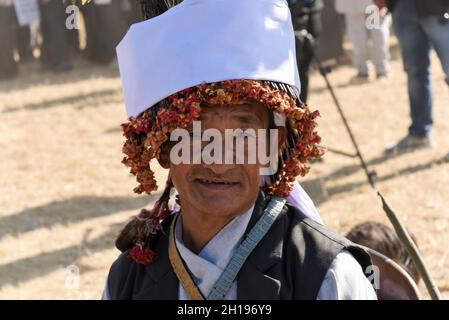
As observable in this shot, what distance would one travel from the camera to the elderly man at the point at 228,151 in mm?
2510

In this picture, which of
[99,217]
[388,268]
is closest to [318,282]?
[388,268]

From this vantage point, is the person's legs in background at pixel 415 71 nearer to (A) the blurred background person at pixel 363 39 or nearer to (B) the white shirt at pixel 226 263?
(A) the blurred background person at pixel 363 39

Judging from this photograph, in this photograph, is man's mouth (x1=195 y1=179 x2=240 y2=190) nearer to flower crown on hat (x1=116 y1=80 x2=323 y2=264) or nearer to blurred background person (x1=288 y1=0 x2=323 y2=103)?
flower crown on hat (x1=116 y1=80 x2=323 y2=264)

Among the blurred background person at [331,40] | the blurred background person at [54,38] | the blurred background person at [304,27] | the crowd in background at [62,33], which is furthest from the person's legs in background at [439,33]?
the blurred background person at [54,38]

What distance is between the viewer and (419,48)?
742cm

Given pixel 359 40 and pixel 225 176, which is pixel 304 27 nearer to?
pixel 359 40

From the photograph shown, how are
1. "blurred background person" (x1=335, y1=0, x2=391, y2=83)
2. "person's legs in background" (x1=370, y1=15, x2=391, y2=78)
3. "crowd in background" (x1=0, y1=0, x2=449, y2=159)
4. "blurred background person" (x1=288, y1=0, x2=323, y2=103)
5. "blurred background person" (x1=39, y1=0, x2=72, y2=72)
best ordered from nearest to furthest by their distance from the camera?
"blurred background person" (x1=288, y1=0, x2=323, y2=103) < "crowd in background" (x1=0, y1=0, x2=449, y2=159) < "blurred background person" (x1=335, y1=0, x2=391, y2=83) < "person's legs in background" (x1=370, y1=15, x2=391, y2=78) < "blurred background person" (x1=39, y1=0, x2=72, y2=72)

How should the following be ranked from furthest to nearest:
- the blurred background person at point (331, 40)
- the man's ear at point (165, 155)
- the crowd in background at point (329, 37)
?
the blurred background person at point (331, 40)
the crowd in background at point (329, 37)
the man's ear at point (165, 155)

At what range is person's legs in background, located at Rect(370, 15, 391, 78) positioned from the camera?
10.1 meters

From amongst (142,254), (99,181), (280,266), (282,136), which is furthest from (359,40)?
(280,266)

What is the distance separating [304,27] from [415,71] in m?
0.98

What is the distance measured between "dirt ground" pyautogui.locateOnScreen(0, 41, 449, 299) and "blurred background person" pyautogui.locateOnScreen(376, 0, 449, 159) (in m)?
0.17

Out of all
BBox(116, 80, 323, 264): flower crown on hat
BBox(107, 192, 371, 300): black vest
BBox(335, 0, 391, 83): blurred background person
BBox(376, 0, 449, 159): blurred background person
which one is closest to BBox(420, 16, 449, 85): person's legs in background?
BBox(376, 0, 449, 159): blurred background person

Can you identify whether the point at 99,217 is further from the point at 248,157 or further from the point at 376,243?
the point at 248,157
